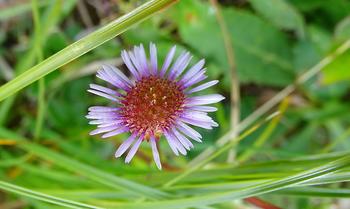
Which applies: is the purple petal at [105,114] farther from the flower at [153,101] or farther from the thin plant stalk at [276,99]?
the thin plant stalk at [276,99]

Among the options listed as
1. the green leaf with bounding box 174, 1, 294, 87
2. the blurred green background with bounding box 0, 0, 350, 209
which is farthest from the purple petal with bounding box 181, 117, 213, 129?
the green leaf with bounding box 174, 1, 294, 87

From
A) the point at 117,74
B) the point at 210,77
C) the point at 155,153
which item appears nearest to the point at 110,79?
the point at 117,74

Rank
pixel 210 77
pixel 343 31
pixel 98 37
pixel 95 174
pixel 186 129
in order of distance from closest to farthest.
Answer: pixel 98 37 → pixel 186 129 → pixel 95 174 → pixel 343 31 → pixel 210 77

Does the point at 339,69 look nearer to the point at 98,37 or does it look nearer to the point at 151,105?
the point at 151,105

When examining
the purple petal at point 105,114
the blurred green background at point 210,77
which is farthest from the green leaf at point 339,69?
the purple petal at point 105,114

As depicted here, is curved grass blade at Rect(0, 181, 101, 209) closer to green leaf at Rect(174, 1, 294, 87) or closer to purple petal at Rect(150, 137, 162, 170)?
purple petal at Rect(150, 137, 162, 170)

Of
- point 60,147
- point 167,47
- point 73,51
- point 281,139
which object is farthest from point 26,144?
point 281,139

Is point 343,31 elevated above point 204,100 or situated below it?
above
